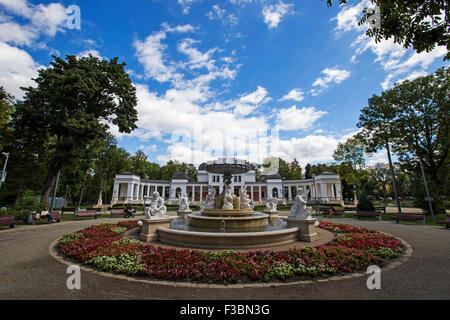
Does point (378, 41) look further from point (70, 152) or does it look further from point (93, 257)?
point (70, 152)

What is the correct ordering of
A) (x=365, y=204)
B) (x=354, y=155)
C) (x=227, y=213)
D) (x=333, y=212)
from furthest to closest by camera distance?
(x=354, y=155)
(x=333, y=212)
(x=365, y=204)
(x=227, y=213)

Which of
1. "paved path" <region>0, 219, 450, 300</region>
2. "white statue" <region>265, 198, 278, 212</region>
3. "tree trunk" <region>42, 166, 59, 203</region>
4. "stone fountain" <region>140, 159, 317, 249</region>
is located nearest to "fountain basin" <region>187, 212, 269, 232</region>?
"stone fountain" <region>140, 159, 317, 249</region>

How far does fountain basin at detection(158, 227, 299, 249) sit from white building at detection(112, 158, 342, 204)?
3145 centimetres

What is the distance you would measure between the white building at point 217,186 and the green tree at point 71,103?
19.6 m

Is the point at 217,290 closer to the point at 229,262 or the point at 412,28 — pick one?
the point at 229,262

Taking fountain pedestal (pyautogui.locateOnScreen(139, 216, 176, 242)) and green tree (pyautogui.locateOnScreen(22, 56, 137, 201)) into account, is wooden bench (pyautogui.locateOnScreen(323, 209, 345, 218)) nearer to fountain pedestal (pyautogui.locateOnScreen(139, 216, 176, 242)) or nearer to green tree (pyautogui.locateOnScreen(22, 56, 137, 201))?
fountain pedestal (pyautogui.locateOnScreen(139, 216, 176, 242))

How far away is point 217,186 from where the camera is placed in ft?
170

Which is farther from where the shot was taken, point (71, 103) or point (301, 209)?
point (71, 103)

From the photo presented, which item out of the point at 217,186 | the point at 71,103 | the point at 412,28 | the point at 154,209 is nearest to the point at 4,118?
the point at 71,103

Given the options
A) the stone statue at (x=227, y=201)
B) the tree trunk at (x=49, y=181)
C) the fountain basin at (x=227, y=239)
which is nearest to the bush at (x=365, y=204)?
the stone statue at (x=227, y=201)

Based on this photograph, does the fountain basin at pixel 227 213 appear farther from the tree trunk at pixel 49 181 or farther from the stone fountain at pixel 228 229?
the tree trunk at pixel 49 181

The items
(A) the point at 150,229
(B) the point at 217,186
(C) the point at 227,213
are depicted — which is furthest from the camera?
(B) the point at 217,186

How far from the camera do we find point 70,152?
58.0 feet

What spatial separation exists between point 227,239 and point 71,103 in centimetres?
2073
